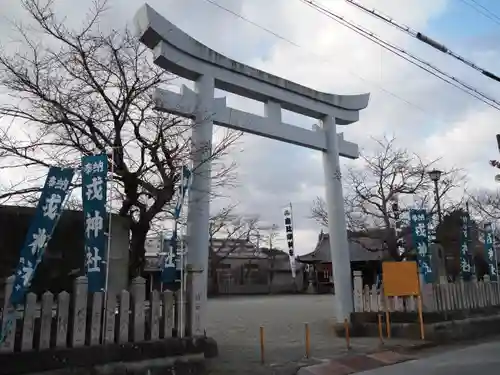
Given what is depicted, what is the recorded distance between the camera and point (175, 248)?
11.2 meters

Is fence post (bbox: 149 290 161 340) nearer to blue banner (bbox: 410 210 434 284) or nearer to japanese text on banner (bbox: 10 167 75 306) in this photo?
japanese text on banner (bbox: 10 167 75 306)

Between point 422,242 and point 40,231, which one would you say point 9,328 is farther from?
point 422,242

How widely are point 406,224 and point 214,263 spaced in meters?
27.2

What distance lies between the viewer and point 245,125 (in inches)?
514

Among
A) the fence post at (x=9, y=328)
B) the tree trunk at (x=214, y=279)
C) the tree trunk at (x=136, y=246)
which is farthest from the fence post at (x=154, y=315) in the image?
the tree trunk at (x=214, y=279)

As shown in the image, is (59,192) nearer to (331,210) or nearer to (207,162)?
(207,162)

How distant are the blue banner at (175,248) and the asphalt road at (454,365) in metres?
4.64

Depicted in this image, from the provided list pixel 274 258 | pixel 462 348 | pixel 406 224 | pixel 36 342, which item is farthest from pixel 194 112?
pixel 274 258

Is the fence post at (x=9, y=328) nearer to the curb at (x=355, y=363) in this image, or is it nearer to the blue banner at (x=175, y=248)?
the blue banner at (x=175, y=248)

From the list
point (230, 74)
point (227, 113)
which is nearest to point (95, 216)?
point (227, 113)

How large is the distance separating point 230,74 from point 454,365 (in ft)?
28.0

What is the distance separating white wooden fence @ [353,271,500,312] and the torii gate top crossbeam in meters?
5.33

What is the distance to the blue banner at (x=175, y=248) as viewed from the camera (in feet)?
32.0

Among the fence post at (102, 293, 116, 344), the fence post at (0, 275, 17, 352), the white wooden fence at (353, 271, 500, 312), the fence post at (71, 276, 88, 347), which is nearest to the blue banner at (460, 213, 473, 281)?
the white wooden fence at (353, 271, 500, 312)
